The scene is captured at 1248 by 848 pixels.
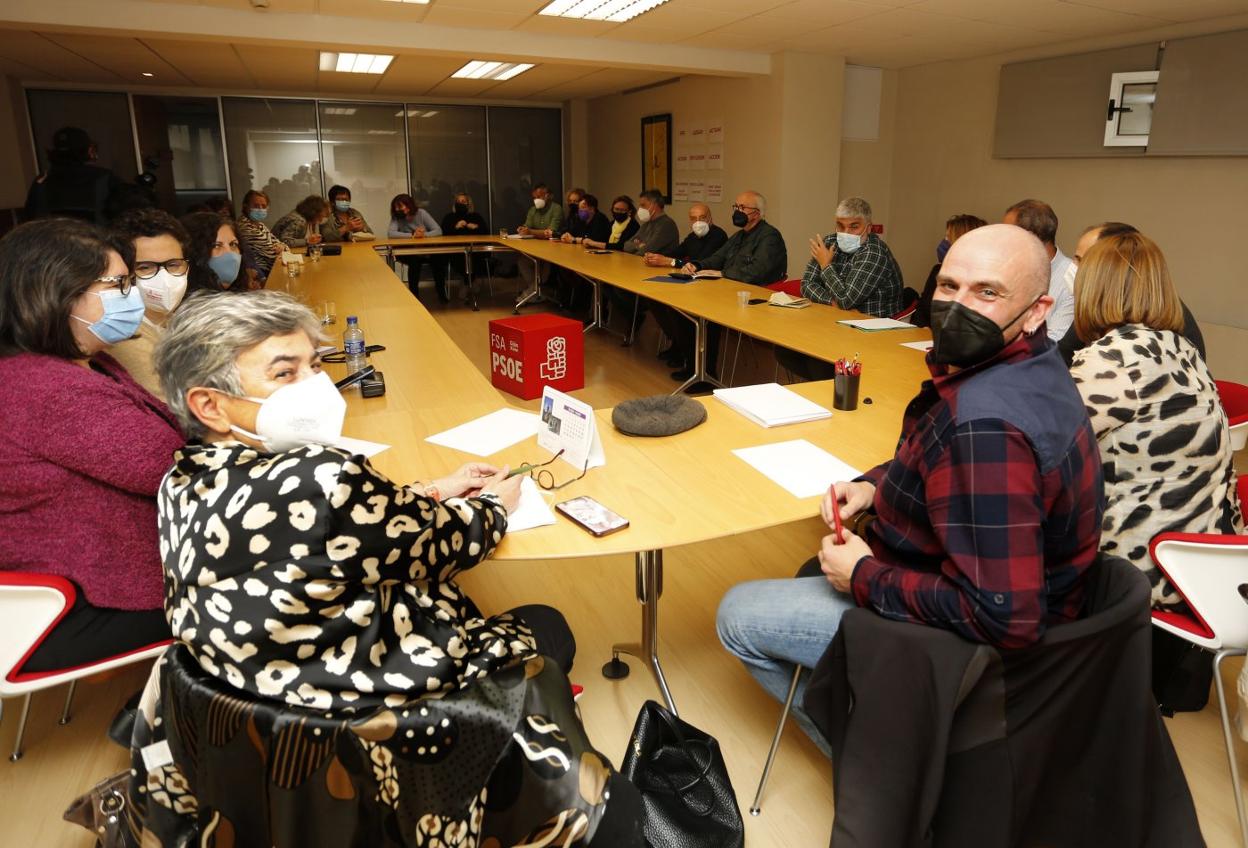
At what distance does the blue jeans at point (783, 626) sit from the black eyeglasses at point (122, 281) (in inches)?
62.8

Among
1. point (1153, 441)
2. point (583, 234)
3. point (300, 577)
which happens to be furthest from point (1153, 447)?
point (583, 234)

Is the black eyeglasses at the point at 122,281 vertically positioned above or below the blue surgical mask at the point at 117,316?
above

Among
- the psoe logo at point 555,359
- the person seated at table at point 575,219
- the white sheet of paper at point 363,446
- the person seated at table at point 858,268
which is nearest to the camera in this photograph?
the white sheet of paper at point 363,446

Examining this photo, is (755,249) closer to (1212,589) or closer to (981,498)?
(1212,589)

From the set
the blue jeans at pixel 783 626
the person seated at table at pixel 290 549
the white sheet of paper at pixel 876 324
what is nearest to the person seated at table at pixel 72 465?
the person seated at table at pixel 290 549

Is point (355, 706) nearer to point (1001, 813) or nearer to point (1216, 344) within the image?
point (1001, 813)

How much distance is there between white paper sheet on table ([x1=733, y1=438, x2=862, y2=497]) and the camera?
6.27 ft

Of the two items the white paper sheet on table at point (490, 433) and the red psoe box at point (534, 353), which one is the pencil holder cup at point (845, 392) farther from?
Answer: the red psoe box at point (534, 353)

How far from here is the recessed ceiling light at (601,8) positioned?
16.9ft

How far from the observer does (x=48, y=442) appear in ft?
5.04

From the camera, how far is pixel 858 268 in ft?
14.4

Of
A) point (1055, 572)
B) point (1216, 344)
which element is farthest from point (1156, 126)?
point (1055, 572)

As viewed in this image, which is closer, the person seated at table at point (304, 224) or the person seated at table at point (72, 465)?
the person seated at table at point (72, 465)

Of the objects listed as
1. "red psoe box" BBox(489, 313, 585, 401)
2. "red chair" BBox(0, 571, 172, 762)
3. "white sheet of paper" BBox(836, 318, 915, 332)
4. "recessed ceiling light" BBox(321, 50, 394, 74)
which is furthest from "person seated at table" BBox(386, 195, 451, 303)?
"red chair" BBox(0, 571, 172, 762)
